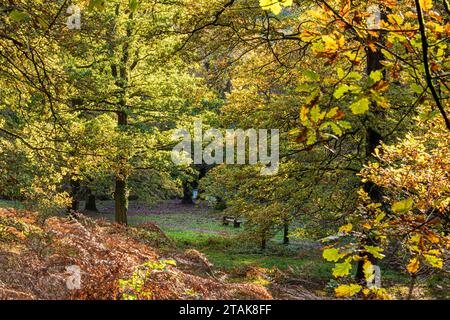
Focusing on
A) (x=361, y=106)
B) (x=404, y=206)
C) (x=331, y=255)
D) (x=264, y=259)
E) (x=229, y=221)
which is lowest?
(x=229, y=221)

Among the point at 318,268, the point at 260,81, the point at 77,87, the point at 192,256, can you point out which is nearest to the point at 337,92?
the point at 77,87

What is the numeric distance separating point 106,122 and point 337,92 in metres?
14.0

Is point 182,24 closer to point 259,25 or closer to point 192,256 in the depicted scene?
point 259,25

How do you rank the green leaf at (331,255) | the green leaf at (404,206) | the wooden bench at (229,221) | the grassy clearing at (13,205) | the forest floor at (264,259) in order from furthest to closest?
1. the wooden bench at (229,221)
2. the grassy clearing at (13,205)
3. the forest floor at (264,259)
4. the green leaf at (331,255)
5. the green leaf at (404,206)

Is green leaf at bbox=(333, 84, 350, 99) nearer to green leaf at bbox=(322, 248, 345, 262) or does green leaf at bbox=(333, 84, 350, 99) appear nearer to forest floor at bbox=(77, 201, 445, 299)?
green leaf at bbox=(322, 248, 345, 262)

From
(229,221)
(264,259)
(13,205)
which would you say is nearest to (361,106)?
(264,259)

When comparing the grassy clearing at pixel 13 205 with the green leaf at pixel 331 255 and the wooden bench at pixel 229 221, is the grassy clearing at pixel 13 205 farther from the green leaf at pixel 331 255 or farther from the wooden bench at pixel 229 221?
the green leaf at pixel 331 255

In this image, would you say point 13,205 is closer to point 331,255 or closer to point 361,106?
point 331,255

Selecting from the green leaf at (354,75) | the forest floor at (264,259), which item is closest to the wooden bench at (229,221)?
the forest floor at (264,259)

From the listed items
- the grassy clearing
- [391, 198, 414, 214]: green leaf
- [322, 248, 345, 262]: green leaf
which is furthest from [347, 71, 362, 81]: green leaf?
the grassy clearing
